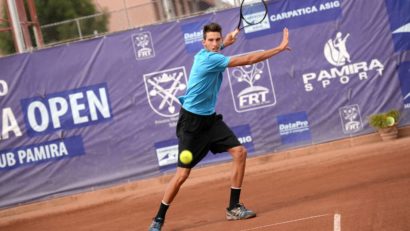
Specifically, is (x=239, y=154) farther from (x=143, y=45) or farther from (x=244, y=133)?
(x=143, y=45)

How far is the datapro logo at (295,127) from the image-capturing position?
12.9 meters

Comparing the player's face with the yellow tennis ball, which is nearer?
the player's face

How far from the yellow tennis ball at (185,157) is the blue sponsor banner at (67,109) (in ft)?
19.9

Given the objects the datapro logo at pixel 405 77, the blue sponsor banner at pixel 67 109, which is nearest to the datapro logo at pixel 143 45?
the blue sponsor banner at pixel 67 109

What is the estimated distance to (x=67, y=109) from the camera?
1341cm

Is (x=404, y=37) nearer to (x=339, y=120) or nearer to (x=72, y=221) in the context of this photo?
(x=339, y=120)

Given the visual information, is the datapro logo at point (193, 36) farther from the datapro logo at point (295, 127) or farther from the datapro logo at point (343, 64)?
the datapro logo at point (343, 64)

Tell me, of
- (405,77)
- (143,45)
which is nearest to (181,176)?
(143,45)

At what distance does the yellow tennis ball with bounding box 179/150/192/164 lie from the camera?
741cm

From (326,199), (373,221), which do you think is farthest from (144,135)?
(373,221)

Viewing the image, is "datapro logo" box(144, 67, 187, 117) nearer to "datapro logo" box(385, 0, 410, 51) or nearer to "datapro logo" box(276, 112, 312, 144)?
"datapro logo" box(276, 112, 312, 144)

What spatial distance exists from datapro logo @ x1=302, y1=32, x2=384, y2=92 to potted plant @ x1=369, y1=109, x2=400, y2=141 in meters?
0.71

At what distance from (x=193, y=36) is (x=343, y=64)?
8.69ft

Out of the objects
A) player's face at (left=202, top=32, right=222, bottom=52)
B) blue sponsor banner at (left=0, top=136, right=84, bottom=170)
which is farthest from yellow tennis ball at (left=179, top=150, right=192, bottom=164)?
blue sponsor banner at (left=0, top=136, right=84, bottom=170)
